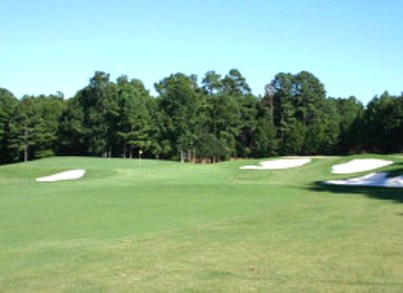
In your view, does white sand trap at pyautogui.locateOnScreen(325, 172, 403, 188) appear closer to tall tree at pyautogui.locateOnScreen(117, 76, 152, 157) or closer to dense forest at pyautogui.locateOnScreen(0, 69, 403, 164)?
dense forest at pyautogui.locateOnScreen(0, 69, 403, 164)

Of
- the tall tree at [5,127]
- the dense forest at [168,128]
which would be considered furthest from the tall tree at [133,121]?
the tall tree at [5,127]

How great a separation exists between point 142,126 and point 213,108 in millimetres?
15617

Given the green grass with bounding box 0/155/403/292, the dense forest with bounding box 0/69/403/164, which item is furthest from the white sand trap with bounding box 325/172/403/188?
the dense forest with bounding box 0/69/403/164

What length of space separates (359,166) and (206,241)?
88.6ft

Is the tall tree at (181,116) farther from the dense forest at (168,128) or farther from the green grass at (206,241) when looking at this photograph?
the green grass at (206,241)

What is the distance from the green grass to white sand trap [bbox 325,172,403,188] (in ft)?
10.5

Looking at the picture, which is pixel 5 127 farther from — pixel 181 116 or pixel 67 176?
pixel 67 176

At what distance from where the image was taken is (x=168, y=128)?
90750 mm

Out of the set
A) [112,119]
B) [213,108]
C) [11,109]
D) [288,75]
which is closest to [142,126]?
[112,119]

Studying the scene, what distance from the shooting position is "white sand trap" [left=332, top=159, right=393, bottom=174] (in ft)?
116

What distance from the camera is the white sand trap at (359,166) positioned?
3550cm

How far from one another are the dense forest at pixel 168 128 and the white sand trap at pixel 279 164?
149 feet

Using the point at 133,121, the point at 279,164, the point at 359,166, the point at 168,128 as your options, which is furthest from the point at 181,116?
the point at 359,166

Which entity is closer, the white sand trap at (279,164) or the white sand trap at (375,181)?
the white sand trap at (375,181)
